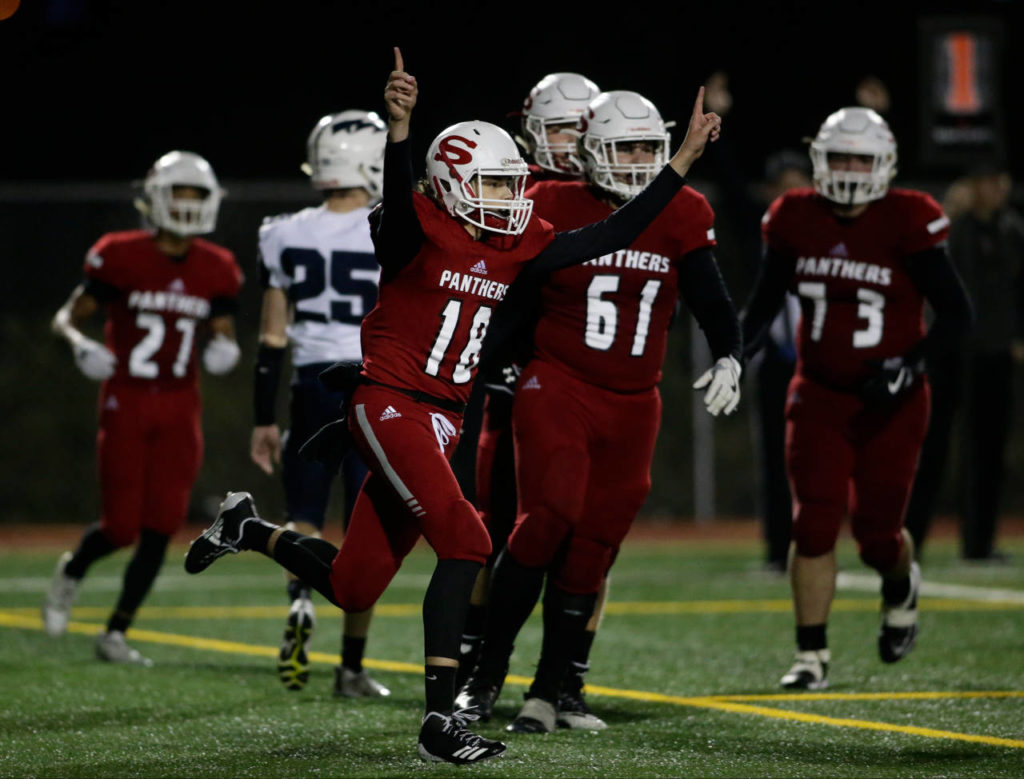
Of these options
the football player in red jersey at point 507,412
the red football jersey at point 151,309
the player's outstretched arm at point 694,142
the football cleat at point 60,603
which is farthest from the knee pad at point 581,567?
the football cleat at point 60,603

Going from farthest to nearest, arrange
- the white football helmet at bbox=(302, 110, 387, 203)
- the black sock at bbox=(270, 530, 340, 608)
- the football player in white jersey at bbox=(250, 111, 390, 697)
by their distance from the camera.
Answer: the white football helmet at bbox=(302, 110, 387, 203), the football player in white jersey at bbox=(250, 111, 390, 697), the black sock at bbox=(270, 530, 340, 608)

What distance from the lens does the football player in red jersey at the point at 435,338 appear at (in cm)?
488

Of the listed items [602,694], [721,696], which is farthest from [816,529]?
[602,694]

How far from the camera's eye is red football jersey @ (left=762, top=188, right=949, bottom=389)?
6465 millimetres

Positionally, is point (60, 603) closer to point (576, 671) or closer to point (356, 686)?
point (356, 686)

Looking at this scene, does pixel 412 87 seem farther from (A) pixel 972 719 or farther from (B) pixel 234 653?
(B) pixel 234 653

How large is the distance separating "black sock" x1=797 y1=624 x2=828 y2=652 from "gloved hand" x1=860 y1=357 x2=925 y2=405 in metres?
0.84

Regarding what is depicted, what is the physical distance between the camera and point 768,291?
6.67 m

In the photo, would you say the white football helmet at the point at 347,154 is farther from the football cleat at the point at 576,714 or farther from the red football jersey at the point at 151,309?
the football cleat at the point at 576,714

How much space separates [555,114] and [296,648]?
208cm

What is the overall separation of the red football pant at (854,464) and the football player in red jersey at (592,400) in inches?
38.5

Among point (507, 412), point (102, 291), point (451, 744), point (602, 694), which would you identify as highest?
point (102, 291)

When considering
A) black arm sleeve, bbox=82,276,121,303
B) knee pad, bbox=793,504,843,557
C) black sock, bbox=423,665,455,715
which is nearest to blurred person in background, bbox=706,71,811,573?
knee pad, bbox=793,504,843,557

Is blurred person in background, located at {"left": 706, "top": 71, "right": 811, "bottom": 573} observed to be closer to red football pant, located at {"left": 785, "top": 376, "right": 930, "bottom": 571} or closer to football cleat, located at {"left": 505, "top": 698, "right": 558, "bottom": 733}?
red football pant, located at {"left": 785, "top": 376, "right": 930, "bottom": 571}
